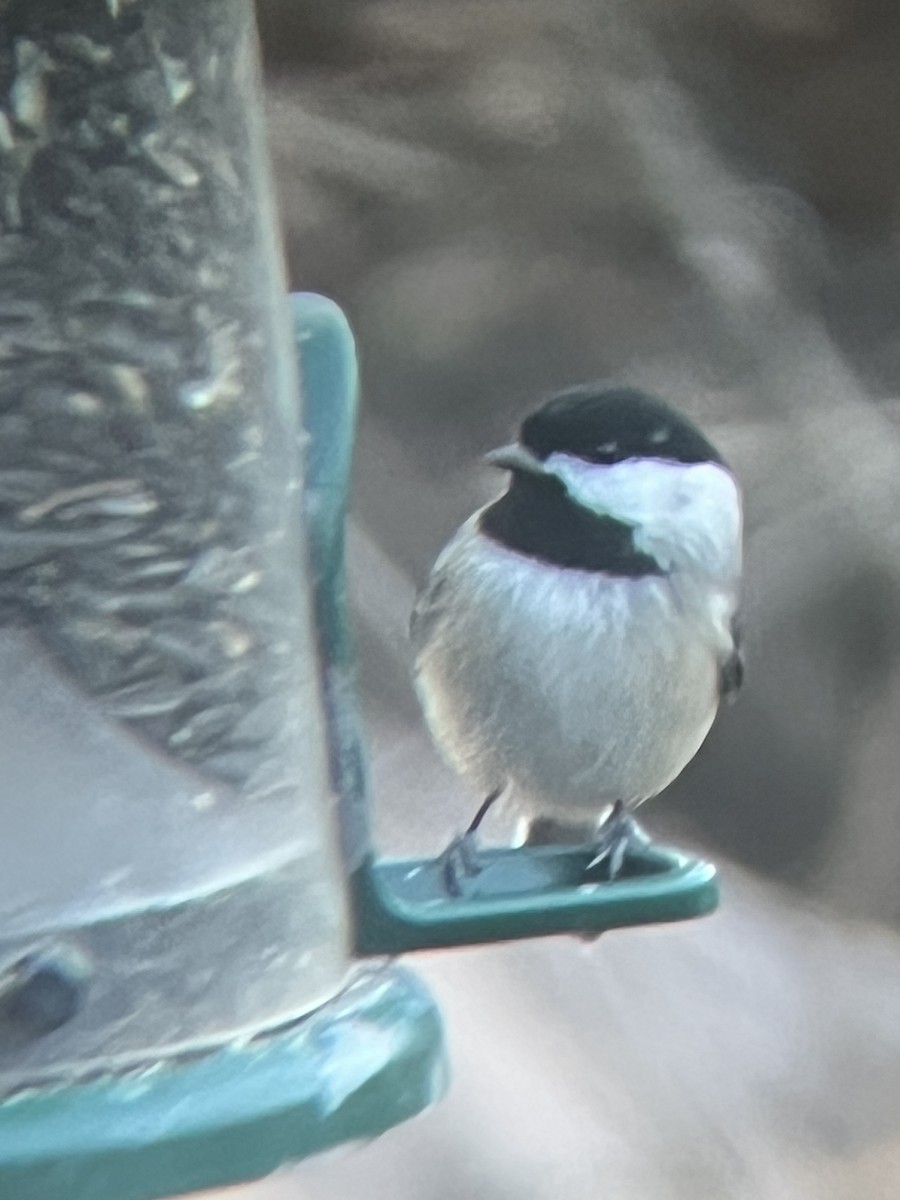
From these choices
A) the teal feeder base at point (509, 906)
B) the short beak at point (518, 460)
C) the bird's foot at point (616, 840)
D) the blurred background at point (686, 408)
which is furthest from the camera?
the blurred background at point (686, 408)

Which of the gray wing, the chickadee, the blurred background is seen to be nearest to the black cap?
the chickadee

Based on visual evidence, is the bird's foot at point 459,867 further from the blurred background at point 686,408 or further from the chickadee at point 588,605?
the blurred background at point 686,408

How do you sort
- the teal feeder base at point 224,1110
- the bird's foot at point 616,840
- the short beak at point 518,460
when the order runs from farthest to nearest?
the short beak at point 518,460 → the bird's foot at point 616,840 → the teal feeder base at point 224,1110

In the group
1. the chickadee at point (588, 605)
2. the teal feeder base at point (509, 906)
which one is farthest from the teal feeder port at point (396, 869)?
the chickadee at point (588, 605)

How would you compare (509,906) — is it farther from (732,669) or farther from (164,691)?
(732,669)

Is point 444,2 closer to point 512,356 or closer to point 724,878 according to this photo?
point 512,356

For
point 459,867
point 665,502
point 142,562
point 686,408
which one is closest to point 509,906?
point 459,867

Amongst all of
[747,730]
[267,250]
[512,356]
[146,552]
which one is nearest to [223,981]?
[146,552]

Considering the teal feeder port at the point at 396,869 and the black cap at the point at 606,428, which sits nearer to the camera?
the teal feeder port at the point at 396,869
